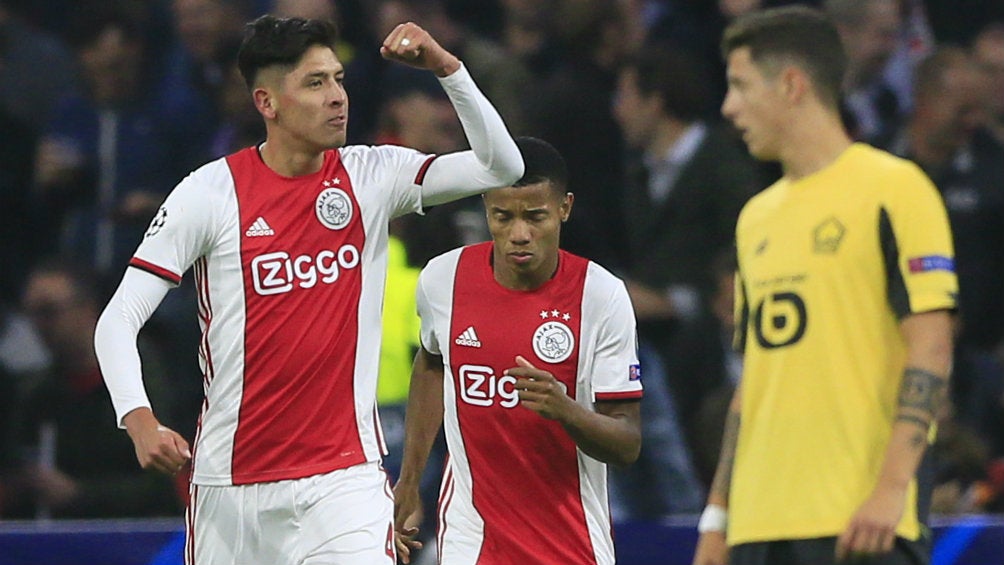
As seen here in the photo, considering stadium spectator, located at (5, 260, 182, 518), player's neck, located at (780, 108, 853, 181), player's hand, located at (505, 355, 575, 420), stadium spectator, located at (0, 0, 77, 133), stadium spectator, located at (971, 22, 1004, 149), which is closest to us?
player's neck, located at (780, 108, 853, 181)

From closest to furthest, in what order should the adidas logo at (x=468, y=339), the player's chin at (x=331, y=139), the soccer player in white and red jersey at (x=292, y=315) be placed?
the soccer player in white and red jersey at (x=292, y=315) < the player's chin at (x=331, y=139) < the adidas logo at (x=468, y=339)

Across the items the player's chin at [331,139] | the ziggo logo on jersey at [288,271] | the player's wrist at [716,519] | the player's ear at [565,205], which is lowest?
the player's wrist at [716,519]

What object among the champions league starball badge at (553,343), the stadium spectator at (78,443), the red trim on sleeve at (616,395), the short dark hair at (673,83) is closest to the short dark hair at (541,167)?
the champions league starball badge at (553,343)

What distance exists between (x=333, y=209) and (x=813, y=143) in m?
1.74

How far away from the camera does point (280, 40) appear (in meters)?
6.00

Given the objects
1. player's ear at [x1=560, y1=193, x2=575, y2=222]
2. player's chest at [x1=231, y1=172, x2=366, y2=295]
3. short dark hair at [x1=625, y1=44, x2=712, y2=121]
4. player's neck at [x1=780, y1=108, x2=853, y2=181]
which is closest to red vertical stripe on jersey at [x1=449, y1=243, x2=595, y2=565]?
player's ear at [x1=560, y1=193, x2=575, y2=222]

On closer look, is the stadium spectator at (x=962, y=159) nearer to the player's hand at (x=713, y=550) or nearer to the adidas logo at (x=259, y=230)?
the adidas logo at (x=259, y=230)

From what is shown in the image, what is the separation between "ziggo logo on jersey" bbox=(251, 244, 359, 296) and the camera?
19.2 feet

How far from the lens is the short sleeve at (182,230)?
5.73 meters

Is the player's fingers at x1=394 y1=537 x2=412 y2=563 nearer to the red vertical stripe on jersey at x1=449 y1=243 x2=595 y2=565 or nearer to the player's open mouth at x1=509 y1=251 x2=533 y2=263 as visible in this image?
the red vertical stripe on jersey at x1=449 y1=243 x2=595 y2=565

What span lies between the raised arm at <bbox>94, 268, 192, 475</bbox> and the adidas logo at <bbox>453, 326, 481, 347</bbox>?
951mm

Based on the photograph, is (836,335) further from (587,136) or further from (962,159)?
(962,159)

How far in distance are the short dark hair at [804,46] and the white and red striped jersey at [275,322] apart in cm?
161

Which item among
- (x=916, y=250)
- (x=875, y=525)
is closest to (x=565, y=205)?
(x=916, y=250)
